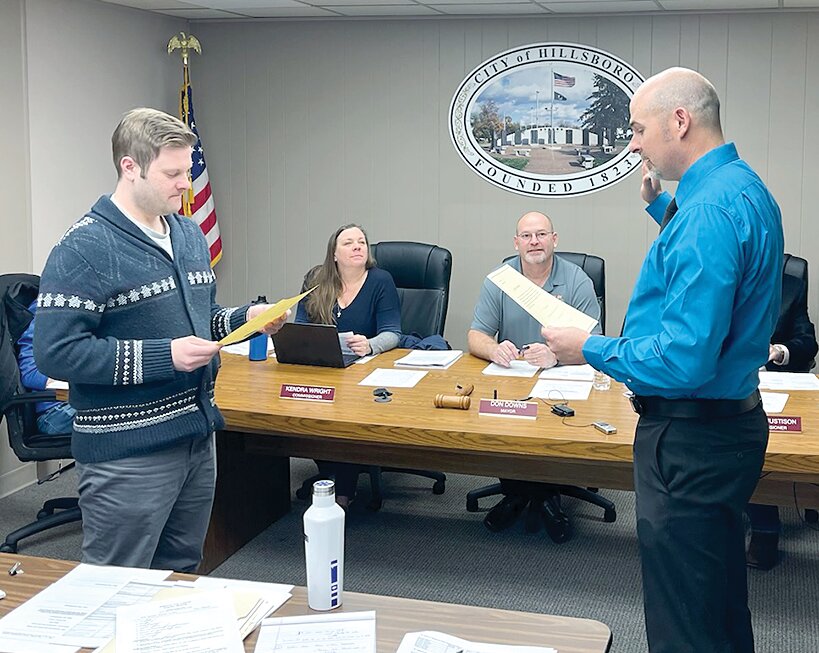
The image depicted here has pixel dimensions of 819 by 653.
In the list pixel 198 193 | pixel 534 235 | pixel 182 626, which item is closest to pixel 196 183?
pixel 198 193

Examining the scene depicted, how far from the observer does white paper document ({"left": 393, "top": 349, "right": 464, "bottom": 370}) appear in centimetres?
375

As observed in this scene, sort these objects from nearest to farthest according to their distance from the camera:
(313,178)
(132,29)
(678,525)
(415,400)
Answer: (678,525) < (415,400) < (132,29) < (313,178)

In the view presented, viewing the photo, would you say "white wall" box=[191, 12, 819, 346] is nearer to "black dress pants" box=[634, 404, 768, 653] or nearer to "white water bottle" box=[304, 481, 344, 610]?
"black dress pants" box=[634, 404, 768, 653]

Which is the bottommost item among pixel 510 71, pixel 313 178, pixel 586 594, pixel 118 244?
pixel 586 594

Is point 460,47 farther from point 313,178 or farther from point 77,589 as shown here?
point 77,589

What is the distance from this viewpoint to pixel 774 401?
3078mm

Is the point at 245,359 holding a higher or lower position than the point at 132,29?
lower

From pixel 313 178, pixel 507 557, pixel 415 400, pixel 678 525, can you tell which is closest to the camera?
pixel 678 525

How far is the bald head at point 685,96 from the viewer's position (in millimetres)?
2098

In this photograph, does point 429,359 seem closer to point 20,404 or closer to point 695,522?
point 20,404

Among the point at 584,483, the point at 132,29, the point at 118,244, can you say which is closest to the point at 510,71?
the point at 132,29

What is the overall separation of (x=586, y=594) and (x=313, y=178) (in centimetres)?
308

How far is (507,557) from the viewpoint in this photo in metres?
3.70

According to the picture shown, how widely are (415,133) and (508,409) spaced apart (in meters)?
2.75
